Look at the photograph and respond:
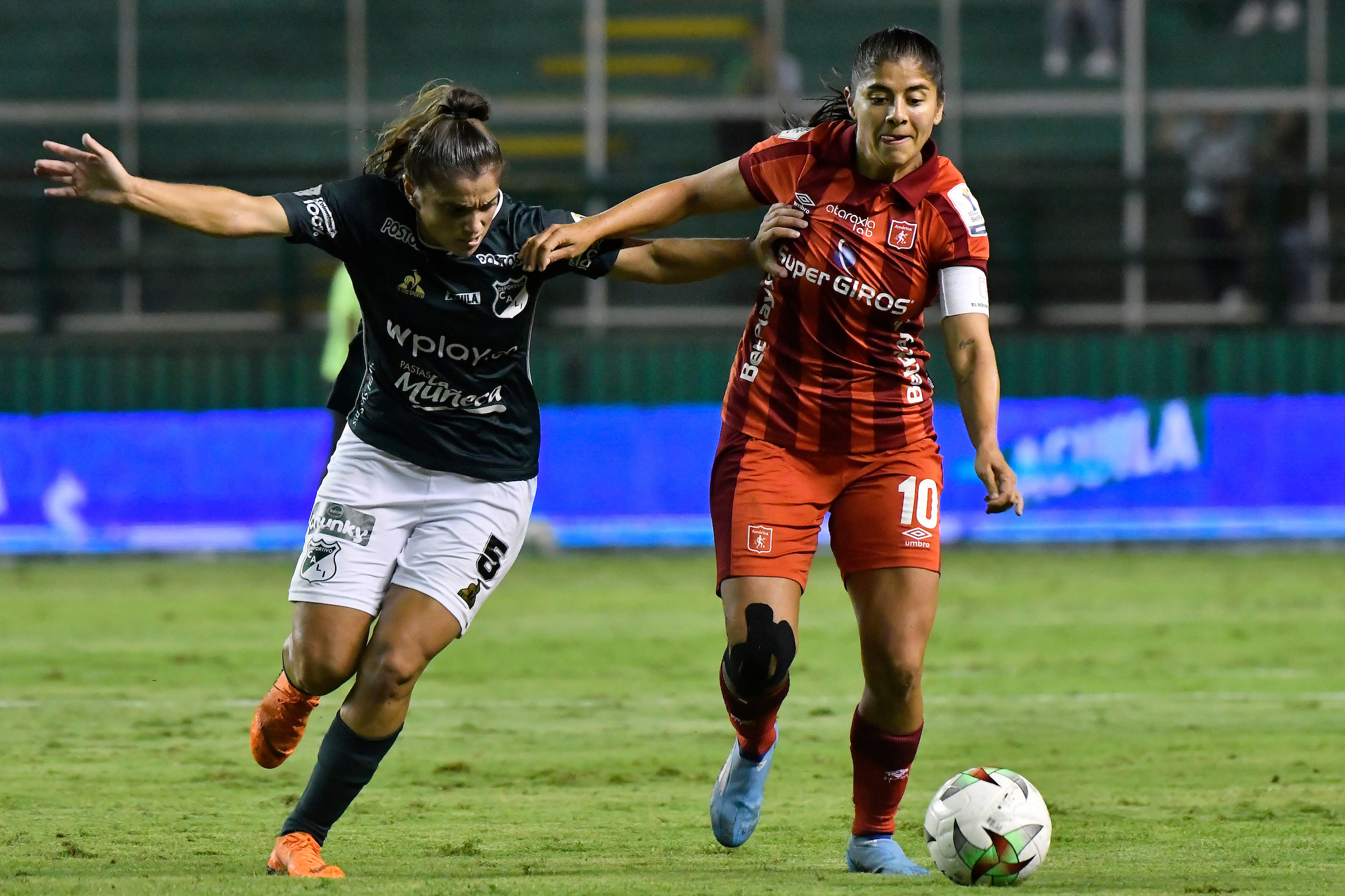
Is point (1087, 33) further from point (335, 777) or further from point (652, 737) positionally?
point (335, 777)

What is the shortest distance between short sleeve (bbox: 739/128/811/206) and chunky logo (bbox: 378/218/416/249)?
1.02 m

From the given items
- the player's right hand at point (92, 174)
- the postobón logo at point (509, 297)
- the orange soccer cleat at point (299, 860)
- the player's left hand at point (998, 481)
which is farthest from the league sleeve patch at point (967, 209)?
the orange soccer cleat at point (299, 860)

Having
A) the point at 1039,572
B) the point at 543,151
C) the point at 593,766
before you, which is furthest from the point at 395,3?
the point at 593,766

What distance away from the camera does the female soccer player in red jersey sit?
5.63 metres

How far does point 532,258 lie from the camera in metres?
5.58

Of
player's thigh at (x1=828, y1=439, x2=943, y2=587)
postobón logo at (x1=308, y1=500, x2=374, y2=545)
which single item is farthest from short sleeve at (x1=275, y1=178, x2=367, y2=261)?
player's thigh at (x1=828, y1=439, x2=943, y2=587)

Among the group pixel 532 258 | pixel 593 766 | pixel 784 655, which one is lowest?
pixel 593 766

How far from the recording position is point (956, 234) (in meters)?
5.71

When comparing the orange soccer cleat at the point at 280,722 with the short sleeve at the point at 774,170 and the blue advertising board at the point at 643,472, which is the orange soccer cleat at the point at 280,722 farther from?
the blue advertising board at the point at 643,472

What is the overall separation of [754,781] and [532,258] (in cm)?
170

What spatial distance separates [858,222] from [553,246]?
0.90m

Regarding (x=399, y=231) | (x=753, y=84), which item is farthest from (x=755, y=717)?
(x=753, y=84)

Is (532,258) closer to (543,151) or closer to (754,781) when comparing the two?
(754,781)

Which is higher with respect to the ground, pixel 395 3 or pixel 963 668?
pixel 395 3
